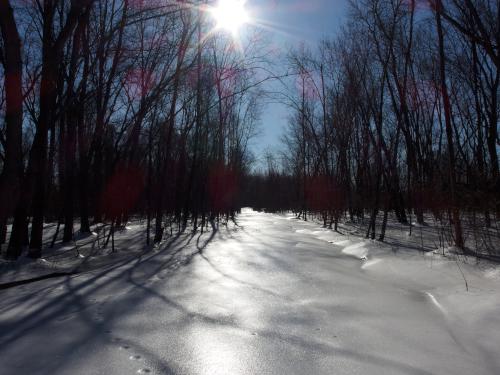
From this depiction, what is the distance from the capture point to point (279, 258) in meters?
5.66

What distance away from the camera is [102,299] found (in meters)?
3.23

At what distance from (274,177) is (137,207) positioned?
27.6 metres

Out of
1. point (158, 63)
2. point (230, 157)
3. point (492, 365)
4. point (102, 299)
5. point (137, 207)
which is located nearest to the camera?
point (492, 365)

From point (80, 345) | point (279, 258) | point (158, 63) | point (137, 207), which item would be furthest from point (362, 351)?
point (137, 207)

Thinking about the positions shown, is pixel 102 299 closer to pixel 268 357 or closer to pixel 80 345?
pixel 80 345

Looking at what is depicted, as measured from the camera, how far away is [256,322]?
262cm

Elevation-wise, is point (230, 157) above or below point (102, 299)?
above

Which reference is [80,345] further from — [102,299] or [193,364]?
[102,299]

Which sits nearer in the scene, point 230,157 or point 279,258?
point 279,258

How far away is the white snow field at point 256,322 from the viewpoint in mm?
1973

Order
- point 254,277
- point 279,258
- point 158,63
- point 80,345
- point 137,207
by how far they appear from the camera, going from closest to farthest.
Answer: point 80,345 < point 254,277 < point 279,258 < point 158,63 < point 137,207

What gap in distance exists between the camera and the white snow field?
1973mm

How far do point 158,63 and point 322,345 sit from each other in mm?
9553

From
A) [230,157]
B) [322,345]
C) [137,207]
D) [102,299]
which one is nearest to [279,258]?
[102,299]
